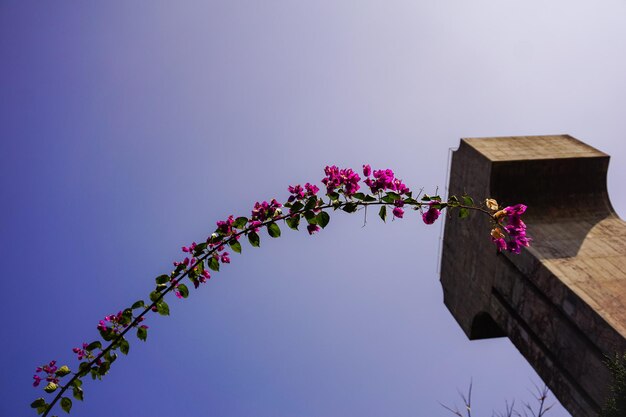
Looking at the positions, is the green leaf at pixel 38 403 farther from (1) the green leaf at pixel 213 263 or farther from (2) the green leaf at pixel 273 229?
(2) the green leaf at pixel 273 229

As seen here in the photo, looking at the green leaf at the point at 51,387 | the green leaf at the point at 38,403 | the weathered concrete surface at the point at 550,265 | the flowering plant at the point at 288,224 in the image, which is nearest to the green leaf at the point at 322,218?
the flowering plant at the point at 288,224

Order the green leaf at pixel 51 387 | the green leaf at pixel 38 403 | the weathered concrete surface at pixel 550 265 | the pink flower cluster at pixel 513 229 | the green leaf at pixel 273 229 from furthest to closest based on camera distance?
the weathered concrete surface at pixel 550 265, the green leaf at pixel 273 229, the pink flower cluster at pixel 513 229, the green leaf at pixel 51 387, the green leaf at pixel 38 403

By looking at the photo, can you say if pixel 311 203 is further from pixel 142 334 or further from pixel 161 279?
pixel 142 334

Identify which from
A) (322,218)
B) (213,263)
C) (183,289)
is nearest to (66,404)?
(183,289)

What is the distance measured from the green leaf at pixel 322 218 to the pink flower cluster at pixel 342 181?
0.94ft

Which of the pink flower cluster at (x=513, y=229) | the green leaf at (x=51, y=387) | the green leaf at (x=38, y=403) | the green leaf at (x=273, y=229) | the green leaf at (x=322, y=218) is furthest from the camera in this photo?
the green leaf at (x=273, y=229)

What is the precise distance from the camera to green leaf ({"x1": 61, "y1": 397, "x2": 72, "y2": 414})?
480 cm

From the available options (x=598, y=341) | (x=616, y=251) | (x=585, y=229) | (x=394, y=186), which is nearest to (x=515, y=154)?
(x=585, y=229)

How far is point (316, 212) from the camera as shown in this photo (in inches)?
217

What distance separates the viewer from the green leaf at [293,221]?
5.52 meters

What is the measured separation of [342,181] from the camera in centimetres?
563

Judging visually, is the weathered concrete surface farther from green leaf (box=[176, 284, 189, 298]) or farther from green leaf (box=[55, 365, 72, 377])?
green leaf (box=[55, 365, 72, 377])

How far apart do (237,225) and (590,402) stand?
53.4 feet

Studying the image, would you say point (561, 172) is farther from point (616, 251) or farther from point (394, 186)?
point (394, 186)
